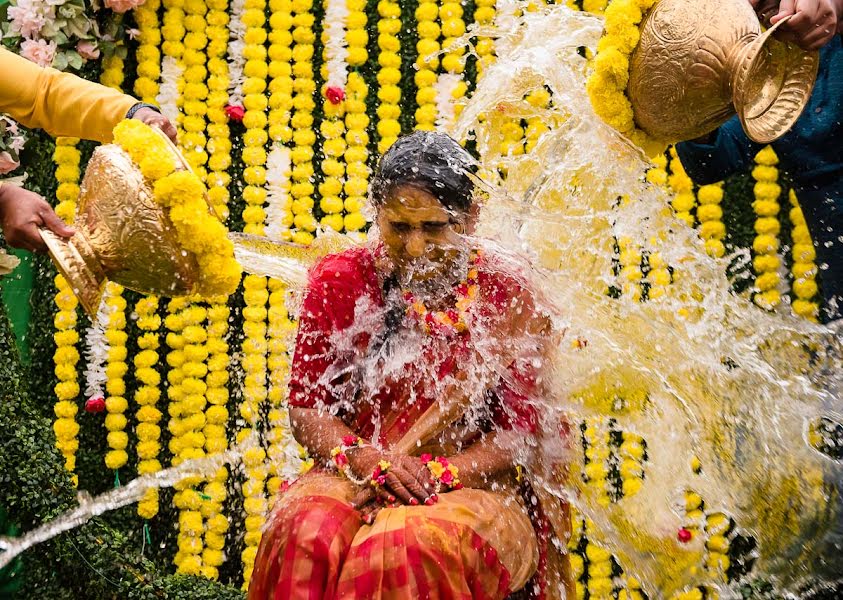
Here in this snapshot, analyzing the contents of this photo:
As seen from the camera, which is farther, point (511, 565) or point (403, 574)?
point (511, 565)

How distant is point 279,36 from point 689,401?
213 centimetres

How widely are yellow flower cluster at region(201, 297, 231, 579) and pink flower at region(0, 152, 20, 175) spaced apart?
33.3 inches

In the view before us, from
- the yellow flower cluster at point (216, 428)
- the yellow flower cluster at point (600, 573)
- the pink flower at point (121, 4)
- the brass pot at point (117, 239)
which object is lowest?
the yellow flower cluster at point (600, 573)

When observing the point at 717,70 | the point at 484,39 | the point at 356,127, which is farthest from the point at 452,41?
the point at 717,70

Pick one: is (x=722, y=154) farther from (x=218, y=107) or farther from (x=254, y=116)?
(x=218, y=107)

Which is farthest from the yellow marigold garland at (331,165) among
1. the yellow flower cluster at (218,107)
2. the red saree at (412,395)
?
the red saree at (412,395)

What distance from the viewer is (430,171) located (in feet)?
8.45

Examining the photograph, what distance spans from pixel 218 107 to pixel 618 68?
1.85 m

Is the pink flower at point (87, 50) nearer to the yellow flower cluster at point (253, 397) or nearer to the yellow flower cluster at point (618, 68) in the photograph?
the yellow flower cluster at point (253, 397)

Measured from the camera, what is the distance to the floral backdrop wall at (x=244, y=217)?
378 cm

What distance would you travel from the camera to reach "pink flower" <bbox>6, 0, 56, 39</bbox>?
3.68 meters

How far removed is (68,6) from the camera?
Answer: 3.74 meters

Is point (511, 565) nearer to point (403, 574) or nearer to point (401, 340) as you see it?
point (403, 574)

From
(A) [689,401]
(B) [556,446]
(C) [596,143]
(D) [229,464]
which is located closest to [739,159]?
(C) [596,143]
